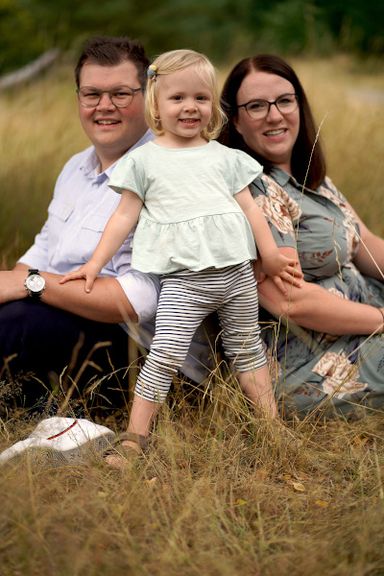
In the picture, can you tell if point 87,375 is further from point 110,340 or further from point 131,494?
point 131,494

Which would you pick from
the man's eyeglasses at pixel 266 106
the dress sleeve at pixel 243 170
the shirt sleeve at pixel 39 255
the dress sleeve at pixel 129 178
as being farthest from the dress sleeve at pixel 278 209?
the shirt sleeve at pixel 39 255

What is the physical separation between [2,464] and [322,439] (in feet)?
3.80

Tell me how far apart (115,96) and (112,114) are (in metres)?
0.08

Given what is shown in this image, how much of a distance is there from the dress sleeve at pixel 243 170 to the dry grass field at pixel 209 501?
2.23 ft

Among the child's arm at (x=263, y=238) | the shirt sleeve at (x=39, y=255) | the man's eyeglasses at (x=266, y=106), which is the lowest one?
the shirt sleeve at (x=39, y=255)

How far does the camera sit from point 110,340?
3.53 metres

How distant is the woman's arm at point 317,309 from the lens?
345 cm

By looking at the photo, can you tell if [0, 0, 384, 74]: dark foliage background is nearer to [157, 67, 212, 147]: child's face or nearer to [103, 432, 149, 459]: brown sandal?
A: [157, 67, 212, 147]: child's face

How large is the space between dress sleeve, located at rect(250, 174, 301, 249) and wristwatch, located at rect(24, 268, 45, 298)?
817 millimetres

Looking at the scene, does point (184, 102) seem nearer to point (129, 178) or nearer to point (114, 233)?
point (129, 178)

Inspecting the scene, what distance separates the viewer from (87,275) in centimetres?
328

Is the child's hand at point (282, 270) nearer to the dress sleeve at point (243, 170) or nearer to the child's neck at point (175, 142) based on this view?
the dress sleeve at point (243, 170)

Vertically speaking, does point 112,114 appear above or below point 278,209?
above

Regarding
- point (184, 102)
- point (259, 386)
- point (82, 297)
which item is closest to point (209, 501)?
point (259, 386)
